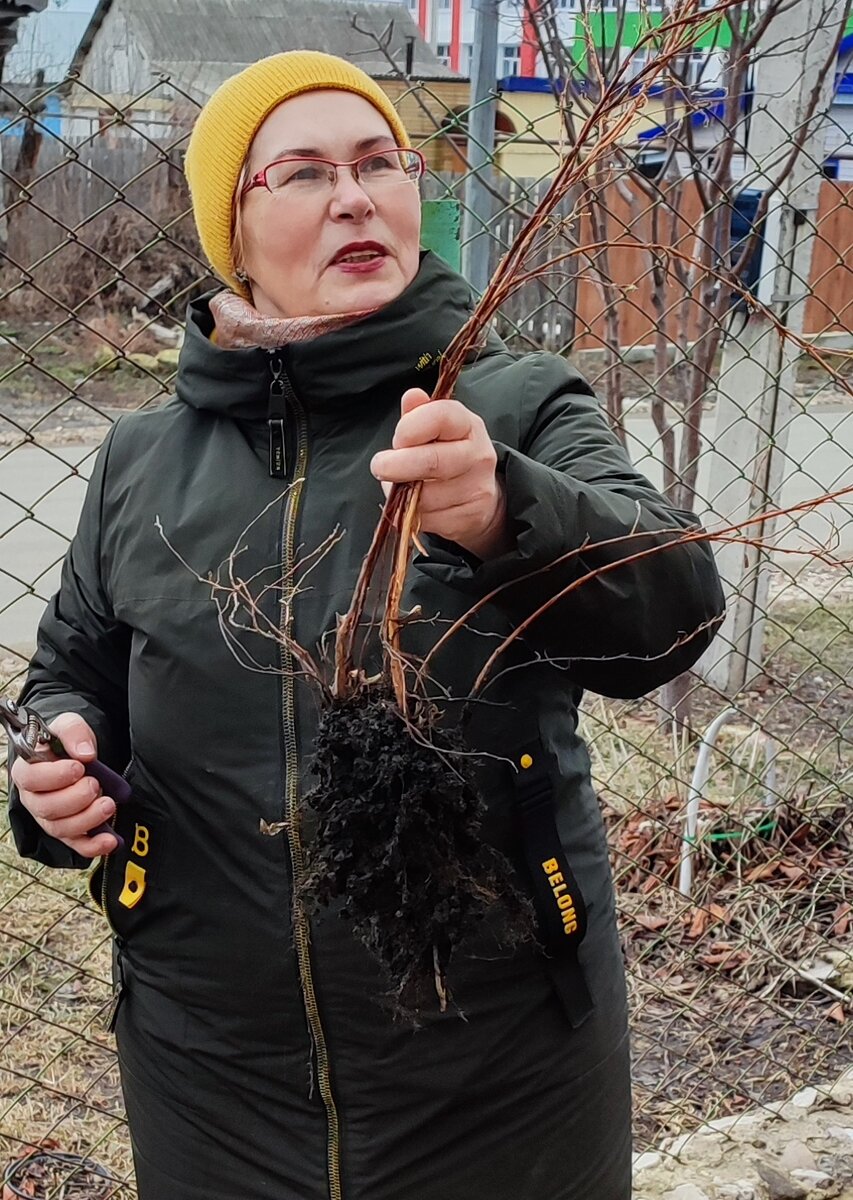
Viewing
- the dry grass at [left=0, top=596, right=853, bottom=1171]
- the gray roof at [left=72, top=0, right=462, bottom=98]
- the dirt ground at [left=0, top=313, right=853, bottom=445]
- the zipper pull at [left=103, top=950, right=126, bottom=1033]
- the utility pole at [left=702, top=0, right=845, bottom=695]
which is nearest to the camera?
the zipper pull at [left=103, top=950, right=126, bottom=1033]

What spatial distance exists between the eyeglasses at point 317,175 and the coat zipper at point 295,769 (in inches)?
8.8

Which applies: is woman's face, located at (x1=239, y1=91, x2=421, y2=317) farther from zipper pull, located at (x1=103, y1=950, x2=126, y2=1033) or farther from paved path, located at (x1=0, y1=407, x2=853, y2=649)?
paved path, located at (x1=0, y1=407, x2=853, y2=649)

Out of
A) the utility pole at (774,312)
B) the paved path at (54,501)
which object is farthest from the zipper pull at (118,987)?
the paved path at (54,501)

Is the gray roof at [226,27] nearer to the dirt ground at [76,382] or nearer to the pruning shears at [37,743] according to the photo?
the dirt ground at [76,382]

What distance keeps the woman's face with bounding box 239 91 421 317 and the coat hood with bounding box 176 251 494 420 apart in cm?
3

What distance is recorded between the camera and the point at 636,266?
868 cm

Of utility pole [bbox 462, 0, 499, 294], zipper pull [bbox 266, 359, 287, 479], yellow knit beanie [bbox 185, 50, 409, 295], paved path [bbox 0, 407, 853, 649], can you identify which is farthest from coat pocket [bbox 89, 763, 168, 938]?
paved path [bbox 0, 407, 853, 649]

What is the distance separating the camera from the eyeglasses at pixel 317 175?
1438 millimetres

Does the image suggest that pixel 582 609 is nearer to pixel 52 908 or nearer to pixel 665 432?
pixel 665 432

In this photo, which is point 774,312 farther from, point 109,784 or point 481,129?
point 109,784

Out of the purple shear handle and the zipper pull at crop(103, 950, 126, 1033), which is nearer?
the purple shear handle

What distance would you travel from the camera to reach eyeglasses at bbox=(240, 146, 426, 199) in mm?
1438

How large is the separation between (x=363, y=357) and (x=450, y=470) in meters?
0.35

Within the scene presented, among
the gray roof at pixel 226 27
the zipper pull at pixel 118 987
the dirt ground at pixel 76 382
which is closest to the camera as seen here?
the zipper pull at pixel 118 987
